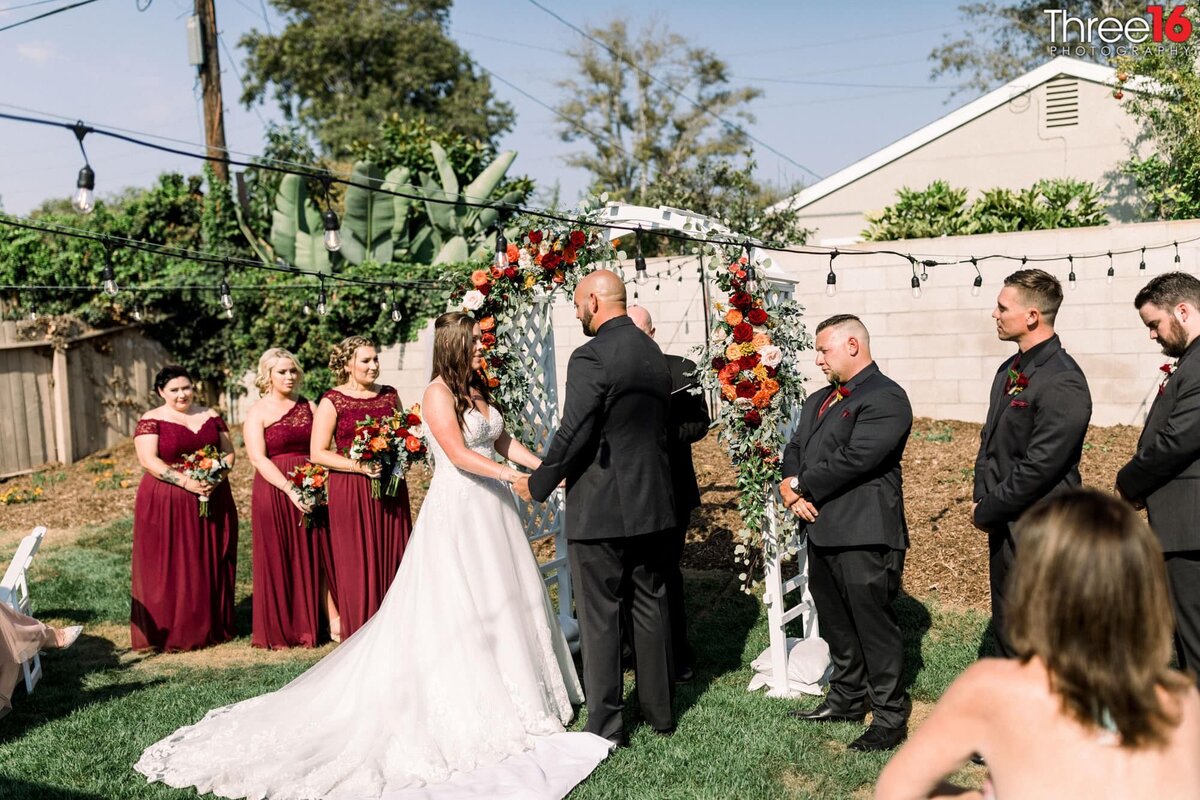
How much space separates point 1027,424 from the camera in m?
4.32

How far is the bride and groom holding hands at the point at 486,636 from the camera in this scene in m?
4.55

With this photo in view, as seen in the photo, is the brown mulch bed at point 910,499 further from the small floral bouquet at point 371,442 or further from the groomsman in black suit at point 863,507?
the small floral bouquet at point 371,442

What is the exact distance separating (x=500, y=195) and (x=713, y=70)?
16.8 meters

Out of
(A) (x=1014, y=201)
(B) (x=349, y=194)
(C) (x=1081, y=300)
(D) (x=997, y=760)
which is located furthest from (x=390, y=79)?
(D) (x=997, y=760)

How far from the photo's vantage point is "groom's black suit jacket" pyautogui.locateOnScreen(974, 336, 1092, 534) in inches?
164

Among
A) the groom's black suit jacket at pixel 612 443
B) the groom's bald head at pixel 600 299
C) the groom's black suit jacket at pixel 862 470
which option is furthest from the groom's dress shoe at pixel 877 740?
the groom's bald head at pixel 600 299

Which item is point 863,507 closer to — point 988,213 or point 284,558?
point 284,558

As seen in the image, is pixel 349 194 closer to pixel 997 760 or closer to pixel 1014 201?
pixel 1014 201

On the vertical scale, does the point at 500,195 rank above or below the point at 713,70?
below

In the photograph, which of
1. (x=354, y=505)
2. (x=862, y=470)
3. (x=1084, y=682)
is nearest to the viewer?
(x=1084, y=682)

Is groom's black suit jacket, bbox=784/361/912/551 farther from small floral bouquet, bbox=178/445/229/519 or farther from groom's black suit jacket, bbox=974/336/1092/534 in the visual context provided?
small floral bouquet, bbox=178/445/229/519

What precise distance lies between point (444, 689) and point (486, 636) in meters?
0.32

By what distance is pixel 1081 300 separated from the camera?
11.5 metres

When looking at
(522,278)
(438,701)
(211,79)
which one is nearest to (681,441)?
(522,278)
